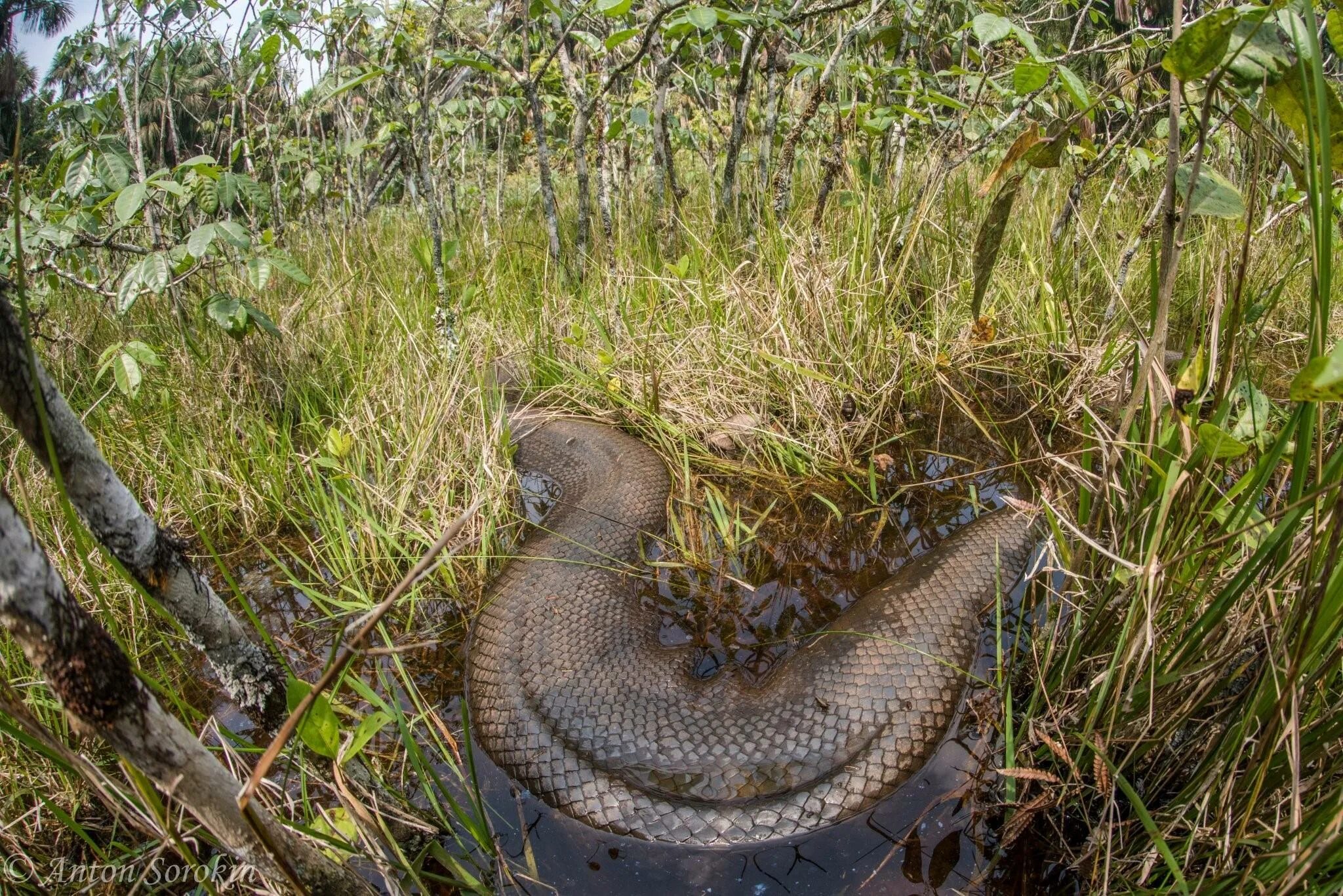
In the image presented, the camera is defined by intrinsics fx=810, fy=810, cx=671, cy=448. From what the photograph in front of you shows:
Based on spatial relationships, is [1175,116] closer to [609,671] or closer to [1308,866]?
[1308,866]

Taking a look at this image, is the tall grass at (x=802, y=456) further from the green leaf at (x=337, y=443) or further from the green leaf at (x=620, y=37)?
the green leaf at (x=620, y=37)

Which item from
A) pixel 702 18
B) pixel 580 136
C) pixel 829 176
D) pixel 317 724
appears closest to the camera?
pixel 317 724

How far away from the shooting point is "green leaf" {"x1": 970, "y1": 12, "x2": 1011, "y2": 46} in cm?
210

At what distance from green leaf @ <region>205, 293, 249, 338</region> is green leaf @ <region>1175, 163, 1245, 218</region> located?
8.45ft

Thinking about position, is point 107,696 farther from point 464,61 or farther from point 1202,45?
point 464,61

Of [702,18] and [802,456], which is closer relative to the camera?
[702,18]

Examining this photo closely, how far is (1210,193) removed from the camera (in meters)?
1.29

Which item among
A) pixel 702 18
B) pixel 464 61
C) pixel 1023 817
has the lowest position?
pixel 1023 817

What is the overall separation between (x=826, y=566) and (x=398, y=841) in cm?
164

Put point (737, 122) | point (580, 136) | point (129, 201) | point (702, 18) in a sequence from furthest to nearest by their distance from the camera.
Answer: point (580, 136) < point (737, 122) < point (702, 18) < point (129, 201)

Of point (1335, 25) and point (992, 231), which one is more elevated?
point (1335, 25)

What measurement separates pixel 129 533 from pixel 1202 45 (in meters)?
1.69

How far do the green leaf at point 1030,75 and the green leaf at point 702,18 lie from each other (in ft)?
4.48

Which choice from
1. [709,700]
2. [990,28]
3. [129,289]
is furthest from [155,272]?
[990,28]
